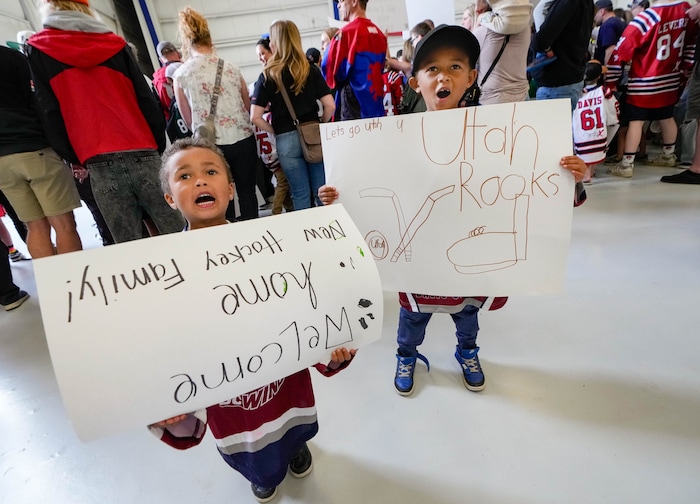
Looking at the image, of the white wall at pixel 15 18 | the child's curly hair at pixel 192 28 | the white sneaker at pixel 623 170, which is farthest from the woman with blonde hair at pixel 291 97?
the white wall at pixel 15 18

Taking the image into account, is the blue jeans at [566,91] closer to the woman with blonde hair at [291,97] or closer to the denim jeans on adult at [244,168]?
the woman with blonde hair at [291,97]

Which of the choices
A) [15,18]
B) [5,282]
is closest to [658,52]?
[5,282]

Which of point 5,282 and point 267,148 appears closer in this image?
point 5,282

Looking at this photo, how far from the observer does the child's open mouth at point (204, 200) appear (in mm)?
718

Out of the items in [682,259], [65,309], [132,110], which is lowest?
[682,259]

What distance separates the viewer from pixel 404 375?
1.05 meters

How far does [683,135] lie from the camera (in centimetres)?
290

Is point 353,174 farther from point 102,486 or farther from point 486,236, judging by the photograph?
point 102,486

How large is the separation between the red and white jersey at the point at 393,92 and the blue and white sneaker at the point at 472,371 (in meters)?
2.01

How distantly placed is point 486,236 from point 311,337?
19.4 inches

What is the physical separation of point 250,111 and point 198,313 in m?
1.65

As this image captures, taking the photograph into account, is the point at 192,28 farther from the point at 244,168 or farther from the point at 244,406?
the point at 244,406

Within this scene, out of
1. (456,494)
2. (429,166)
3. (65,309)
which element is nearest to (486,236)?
(429,166)

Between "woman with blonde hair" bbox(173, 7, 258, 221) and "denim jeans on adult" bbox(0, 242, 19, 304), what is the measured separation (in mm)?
1176
